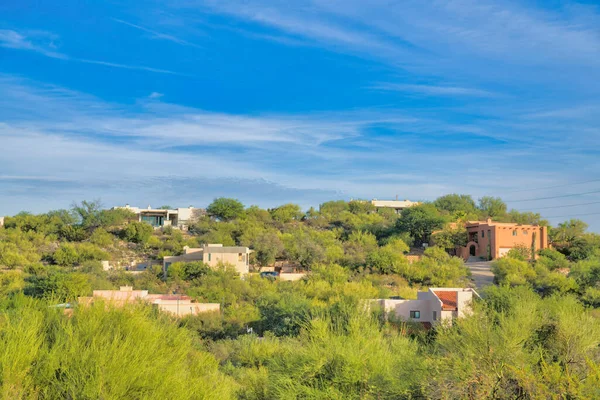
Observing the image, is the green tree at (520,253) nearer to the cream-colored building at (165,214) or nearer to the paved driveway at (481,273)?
the paved driveway at (481,273)

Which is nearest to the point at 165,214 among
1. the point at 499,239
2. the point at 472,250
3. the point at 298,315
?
the point at 472,250

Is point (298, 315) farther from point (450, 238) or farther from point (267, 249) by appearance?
point (450, 238)

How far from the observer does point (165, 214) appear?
68.7 m

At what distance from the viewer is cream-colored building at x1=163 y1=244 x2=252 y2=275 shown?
42.7 meters

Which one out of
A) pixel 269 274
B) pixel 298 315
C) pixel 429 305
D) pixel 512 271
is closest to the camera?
pixel 298 315

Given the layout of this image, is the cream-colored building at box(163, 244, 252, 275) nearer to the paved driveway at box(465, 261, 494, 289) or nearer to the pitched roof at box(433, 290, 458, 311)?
the paved driveway at box(465, 261, 494, 289)

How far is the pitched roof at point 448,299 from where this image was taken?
2894cm

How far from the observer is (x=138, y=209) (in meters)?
68.7

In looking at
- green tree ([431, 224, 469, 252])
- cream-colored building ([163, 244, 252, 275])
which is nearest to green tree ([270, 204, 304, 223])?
green tree ([431, 224, 469, 252])

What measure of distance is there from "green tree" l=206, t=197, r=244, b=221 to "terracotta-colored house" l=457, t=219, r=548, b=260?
21617 mm

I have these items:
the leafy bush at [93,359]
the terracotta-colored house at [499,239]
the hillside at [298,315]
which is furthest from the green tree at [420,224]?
the leafy bush at [93,359]

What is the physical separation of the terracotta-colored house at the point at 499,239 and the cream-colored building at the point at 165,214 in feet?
88.2

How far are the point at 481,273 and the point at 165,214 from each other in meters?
34.5

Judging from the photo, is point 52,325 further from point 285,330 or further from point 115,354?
point 285,330
